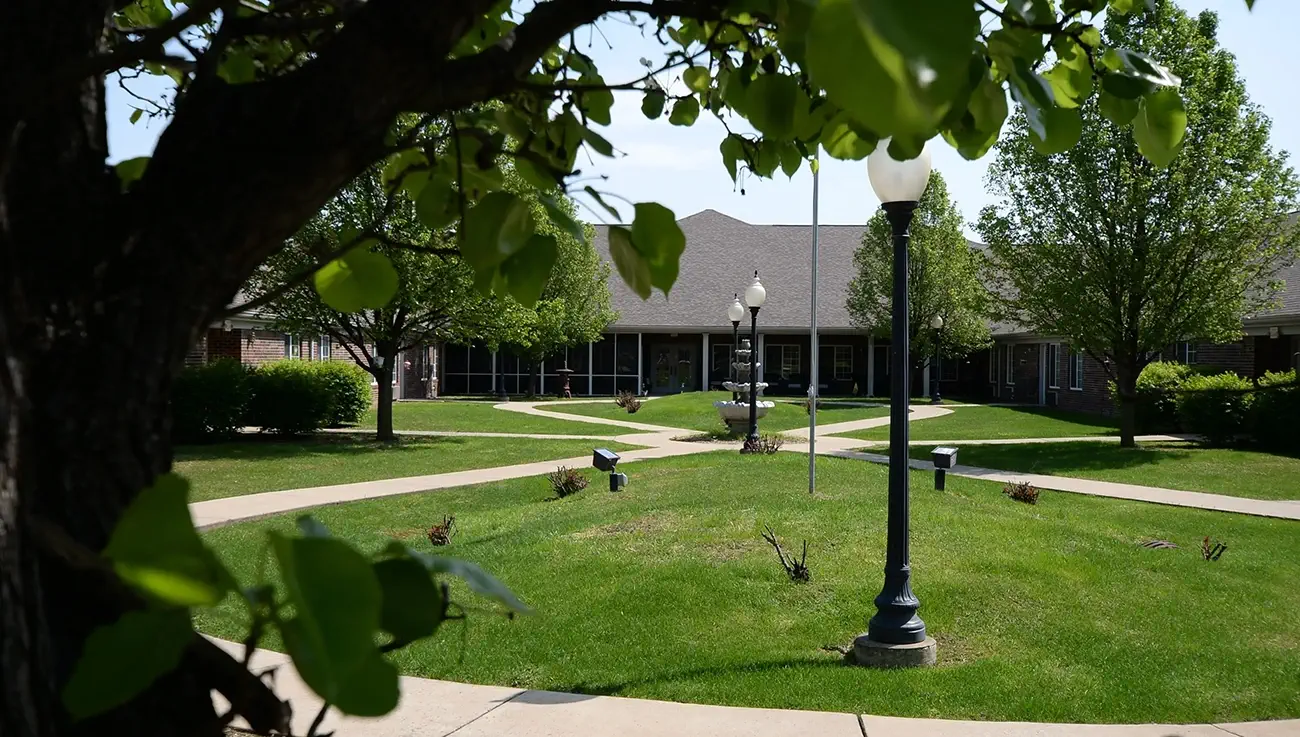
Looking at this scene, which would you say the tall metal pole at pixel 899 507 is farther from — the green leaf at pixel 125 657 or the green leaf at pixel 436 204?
the green leaf at pixel 125 657

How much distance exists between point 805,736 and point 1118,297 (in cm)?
1913

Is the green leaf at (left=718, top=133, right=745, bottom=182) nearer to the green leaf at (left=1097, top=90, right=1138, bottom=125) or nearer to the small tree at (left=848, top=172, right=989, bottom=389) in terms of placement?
the green leaf at (left=1097, top=90, right=1138, bottom=125)

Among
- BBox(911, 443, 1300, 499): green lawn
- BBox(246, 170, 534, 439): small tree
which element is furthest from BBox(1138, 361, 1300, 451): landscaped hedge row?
BBox(246, 170, 534, 439): small tree

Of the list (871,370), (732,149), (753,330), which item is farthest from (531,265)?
(871,370)

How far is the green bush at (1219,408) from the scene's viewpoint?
22688 millimetres

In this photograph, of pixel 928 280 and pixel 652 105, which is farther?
pixel 928 280

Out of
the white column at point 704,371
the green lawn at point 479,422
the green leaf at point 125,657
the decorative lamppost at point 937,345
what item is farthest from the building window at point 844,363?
the green leaf at point 125,657

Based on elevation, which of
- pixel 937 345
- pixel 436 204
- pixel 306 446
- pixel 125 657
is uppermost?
pixel 937 345

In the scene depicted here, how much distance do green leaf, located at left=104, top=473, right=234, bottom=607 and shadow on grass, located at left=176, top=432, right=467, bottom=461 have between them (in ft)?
67.2

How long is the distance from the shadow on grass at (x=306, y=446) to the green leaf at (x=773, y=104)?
19755mm

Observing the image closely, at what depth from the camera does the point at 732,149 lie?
2.69 m

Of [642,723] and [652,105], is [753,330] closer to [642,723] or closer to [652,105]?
[642,723]

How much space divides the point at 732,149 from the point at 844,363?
4461cm

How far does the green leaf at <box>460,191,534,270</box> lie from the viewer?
1.37 meters
